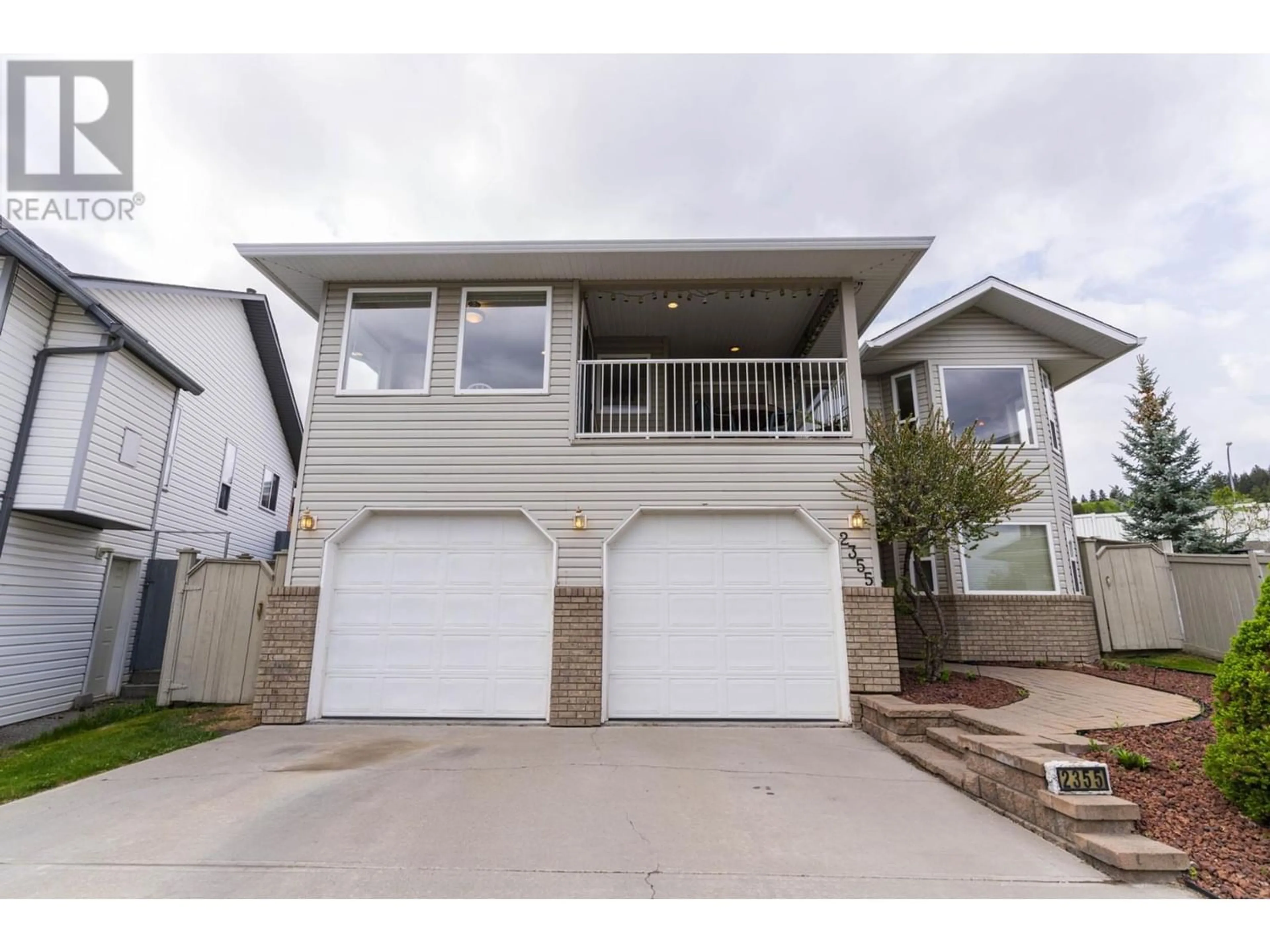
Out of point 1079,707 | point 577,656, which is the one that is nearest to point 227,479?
point 577,656

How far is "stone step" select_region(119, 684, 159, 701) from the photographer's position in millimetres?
8742

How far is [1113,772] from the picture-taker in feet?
13.1

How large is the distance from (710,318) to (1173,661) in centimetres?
920

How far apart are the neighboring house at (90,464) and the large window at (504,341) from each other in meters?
4.79

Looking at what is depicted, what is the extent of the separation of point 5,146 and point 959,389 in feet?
46.8

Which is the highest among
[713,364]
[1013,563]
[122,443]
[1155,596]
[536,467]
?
[713,364]

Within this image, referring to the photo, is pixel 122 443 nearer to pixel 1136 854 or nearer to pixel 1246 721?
pixel 1136 854

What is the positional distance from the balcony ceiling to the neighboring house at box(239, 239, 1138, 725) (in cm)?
31

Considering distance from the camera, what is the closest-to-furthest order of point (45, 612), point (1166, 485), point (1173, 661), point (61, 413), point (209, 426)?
point (61, 413) → point (45, 612) → point (1173, 661) → point (209, 426) → point (1166, 485)

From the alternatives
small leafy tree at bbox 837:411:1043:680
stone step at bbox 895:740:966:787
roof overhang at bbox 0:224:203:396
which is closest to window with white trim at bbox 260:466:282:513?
roof overhang at bbox 0:224:203:396

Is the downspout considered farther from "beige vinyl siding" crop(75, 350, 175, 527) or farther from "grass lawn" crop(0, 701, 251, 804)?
"grass lawn" crop(0, 701, 251, 804)

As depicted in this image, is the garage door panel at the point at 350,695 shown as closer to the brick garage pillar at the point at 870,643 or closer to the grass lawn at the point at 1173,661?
the brick garage pillar at the point at 870,643

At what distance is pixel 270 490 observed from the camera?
15039 millimetres
